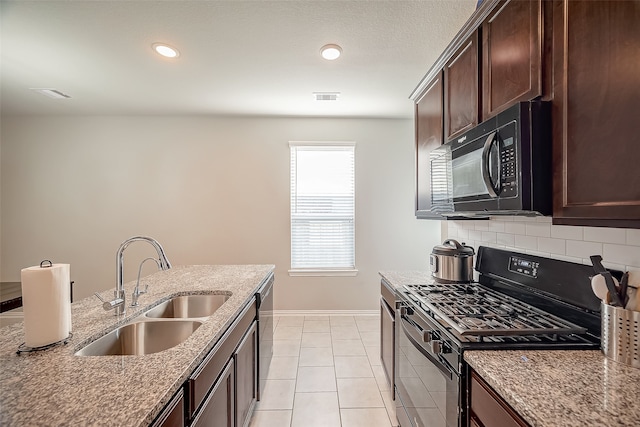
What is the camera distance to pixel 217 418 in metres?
1.22

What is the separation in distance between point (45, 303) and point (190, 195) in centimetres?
299

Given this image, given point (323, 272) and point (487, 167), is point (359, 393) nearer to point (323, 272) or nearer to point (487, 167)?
point (323, 272)

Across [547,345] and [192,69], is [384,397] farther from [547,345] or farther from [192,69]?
[192,69]

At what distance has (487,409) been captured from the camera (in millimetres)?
899

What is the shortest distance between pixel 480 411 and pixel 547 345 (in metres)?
0.35

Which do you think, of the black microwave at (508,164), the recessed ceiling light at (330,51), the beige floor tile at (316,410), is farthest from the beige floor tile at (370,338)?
the recessed ceiling light at (330,51)

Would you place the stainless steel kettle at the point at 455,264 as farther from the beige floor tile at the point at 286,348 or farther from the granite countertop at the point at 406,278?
the beige floor tile at the point at 286,348

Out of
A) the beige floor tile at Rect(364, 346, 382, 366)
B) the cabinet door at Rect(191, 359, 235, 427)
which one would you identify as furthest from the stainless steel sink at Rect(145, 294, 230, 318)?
the beige floor tile at Rect(364, 346, 382, 366)

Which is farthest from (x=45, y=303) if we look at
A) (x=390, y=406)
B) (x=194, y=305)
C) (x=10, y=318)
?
(x=10, y=318)

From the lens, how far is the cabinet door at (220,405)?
3.54 feet

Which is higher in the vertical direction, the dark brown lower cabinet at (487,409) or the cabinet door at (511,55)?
the cabinet door at (511,55)

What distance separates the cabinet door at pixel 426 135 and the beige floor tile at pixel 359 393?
57.9 inches

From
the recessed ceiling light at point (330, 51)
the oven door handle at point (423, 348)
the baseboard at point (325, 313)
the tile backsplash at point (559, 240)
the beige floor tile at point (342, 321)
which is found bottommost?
the beige floor tile at point (342, 321)

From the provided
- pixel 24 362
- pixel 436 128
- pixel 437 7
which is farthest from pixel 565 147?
pixel 24 362
